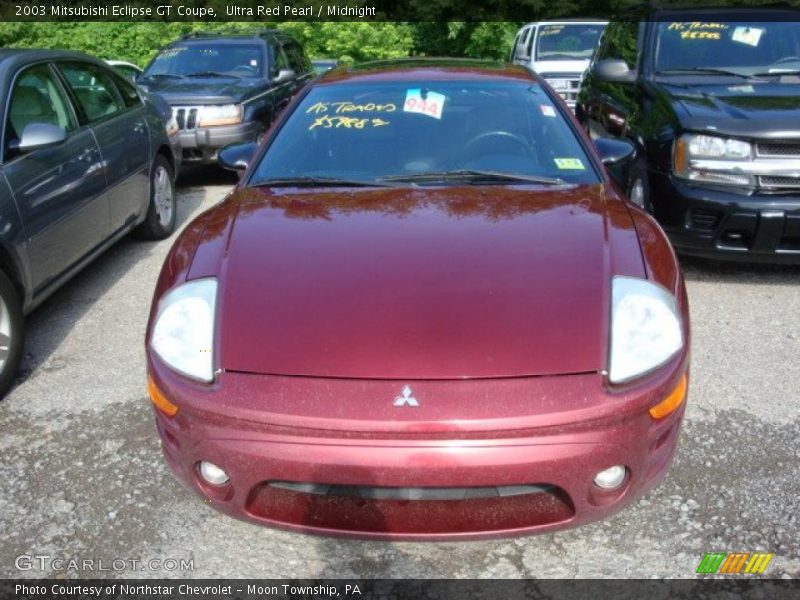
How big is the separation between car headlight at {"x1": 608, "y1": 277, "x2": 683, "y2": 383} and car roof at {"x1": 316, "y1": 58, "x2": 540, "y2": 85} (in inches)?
69.6

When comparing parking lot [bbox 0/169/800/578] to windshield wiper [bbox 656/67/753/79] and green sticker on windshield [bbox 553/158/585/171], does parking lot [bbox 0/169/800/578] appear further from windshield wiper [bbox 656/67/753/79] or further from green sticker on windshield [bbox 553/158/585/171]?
windshield wiper [bbox 656/67/753/79]

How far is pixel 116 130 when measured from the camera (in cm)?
524

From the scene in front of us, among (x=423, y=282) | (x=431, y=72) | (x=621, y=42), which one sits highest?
(x=431, y=72)

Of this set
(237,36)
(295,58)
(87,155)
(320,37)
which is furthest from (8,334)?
(320,37)

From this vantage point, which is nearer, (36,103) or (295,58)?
(36,103)

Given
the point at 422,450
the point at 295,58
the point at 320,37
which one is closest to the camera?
the point at 422,450

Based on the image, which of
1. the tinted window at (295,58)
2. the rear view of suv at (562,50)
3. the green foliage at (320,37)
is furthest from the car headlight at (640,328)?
the green foliage at (320,37)

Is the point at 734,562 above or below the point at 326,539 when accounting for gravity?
above

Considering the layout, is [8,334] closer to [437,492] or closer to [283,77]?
[437,492]

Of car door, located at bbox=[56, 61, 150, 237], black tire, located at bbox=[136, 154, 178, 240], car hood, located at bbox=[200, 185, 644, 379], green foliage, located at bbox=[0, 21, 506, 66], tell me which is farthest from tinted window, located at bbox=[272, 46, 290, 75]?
green foliage, located at bbox=[0, 21, 506, 66]

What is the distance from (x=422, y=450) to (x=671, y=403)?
0.78 metres

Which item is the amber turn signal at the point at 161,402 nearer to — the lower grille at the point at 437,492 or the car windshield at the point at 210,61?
the lower grille at the point at 437,492

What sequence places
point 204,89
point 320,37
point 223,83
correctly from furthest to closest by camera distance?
point 320,37
point 223,83
point 204,89

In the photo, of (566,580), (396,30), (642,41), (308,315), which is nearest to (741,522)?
(566,580)
